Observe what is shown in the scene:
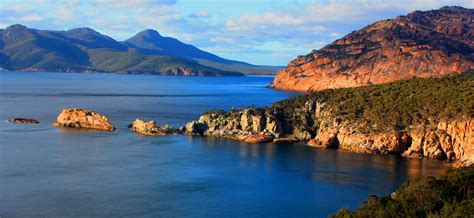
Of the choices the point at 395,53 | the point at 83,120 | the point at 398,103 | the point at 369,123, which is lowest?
the point at 83,120

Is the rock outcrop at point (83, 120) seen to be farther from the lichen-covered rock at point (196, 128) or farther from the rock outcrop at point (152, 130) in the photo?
the lichen-covered rock at point (196, 128)

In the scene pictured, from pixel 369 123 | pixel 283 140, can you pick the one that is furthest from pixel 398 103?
pixel 283 140

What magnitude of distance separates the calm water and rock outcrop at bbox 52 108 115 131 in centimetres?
290

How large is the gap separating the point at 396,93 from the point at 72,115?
37.4 m

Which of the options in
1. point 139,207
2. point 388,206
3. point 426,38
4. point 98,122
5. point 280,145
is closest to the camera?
point 388,206

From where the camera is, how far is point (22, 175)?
50344 millimetres

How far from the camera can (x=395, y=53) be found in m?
153

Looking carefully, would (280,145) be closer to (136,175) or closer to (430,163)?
(430,163)

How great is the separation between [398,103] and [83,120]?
36.3 meters

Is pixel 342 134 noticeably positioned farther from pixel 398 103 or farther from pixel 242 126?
pixel 242 126

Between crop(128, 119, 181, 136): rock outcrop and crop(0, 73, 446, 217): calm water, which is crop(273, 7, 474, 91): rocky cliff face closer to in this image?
crop(128, 119, 181, 136): rock outcrop

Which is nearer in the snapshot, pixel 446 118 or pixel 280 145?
pixel 446 118

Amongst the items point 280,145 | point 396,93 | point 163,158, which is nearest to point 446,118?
point 396,93

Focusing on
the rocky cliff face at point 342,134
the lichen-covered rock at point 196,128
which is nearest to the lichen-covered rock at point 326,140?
the rocky cliff face at point 342,134
